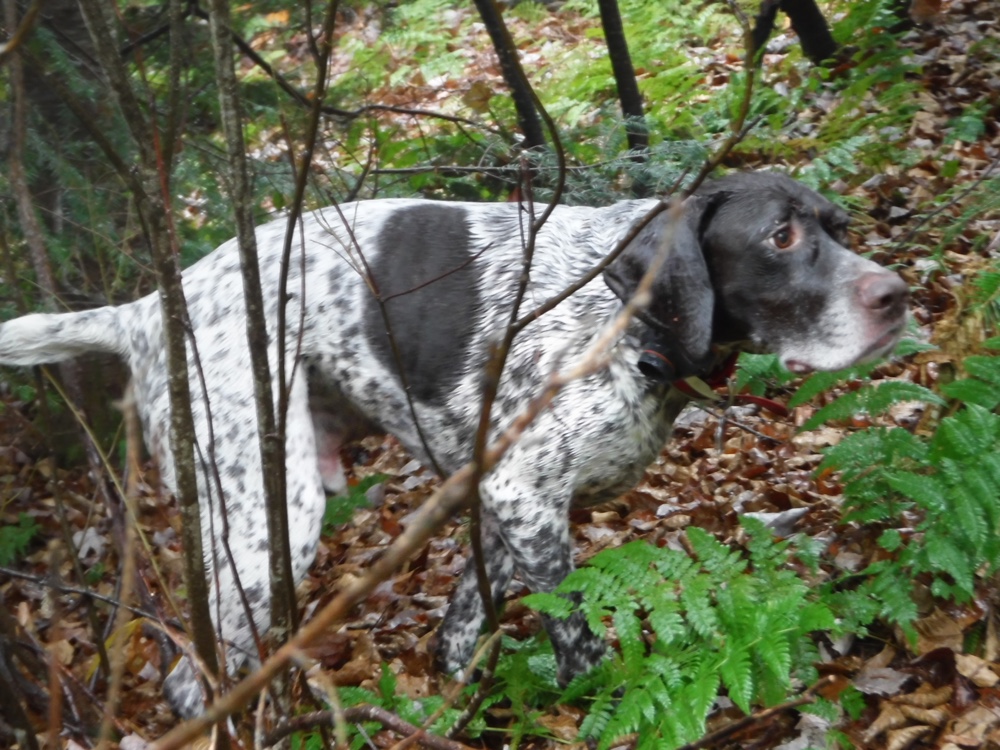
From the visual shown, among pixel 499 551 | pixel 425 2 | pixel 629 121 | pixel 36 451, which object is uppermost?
pixel 425 2

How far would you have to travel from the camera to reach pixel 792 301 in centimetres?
334

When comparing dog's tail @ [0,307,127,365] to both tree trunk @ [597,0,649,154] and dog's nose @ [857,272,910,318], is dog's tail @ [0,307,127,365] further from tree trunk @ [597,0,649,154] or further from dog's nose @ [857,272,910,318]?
tree trunk @ [597,0,649,154]

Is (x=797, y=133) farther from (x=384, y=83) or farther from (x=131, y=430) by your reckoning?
(x=131, y=430)

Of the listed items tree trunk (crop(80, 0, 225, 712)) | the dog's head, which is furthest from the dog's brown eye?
tree trunk (crop(80, 0, 225, 712))

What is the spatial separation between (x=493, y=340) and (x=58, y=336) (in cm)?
156

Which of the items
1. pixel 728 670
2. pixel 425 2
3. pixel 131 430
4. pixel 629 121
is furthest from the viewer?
pixel 425 2

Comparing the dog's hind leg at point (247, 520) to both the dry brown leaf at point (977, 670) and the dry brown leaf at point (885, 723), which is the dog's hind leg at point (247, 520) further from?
the dry brown leaf at point (977, 670)

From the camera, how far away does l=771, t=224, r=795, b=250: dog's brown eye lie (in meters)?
3.37

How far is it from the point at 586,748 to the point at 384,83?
842 centimetres

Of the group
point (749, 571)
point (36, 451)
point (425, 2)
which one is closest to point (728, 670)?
point (749, 571)

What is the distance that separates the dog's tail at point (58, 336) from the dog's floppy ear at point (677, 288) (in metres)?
1.89

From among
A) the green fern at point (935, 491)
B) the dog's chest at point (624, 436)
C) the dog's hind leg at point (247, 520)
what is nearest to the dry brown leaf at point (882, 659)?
the green fern at point (935, 491)

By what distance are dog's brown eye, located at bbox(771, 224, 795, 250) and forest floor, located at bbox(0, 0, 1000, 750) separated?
1115mm

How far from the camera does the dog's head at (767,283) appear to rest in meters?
3.25
